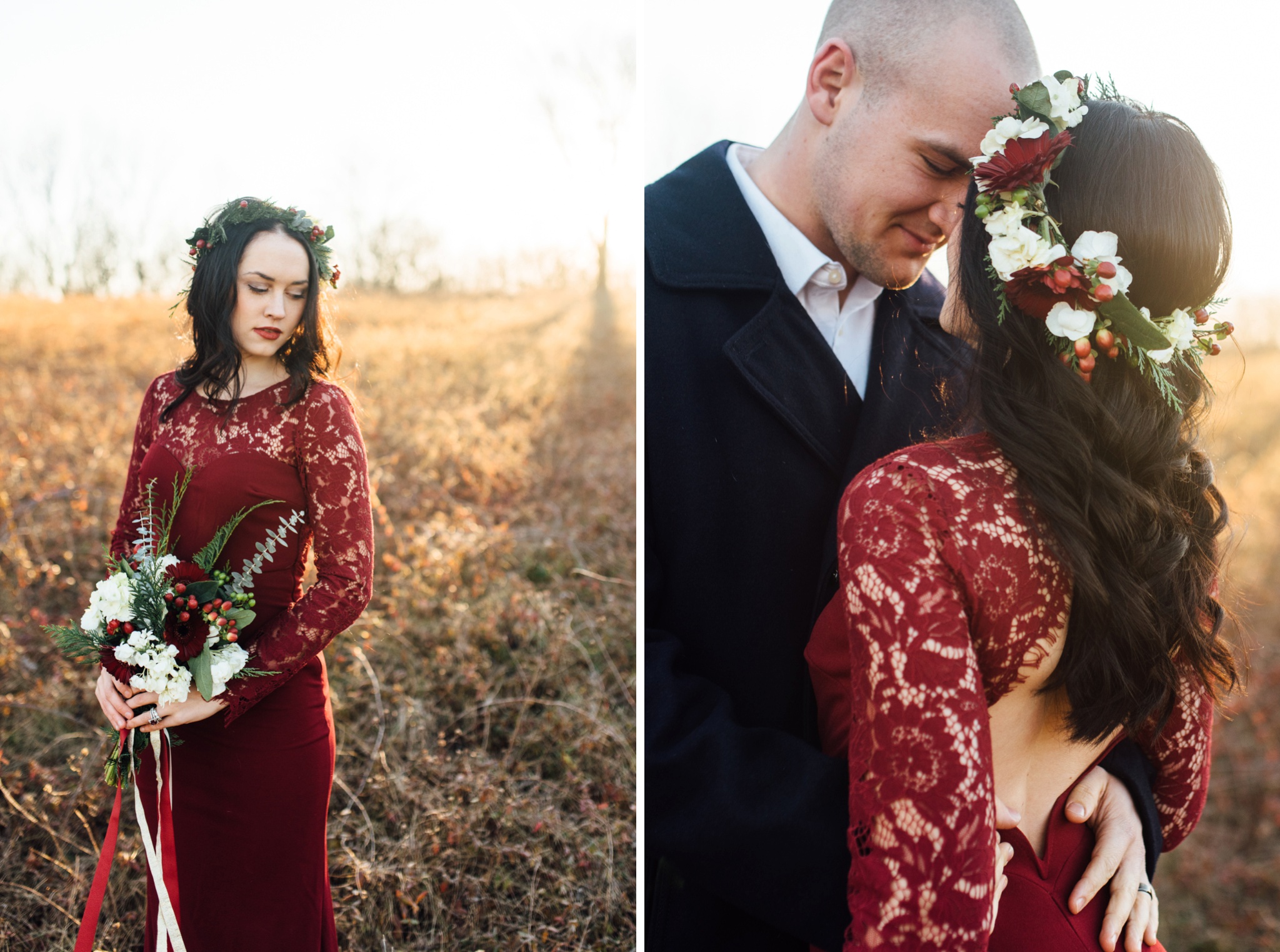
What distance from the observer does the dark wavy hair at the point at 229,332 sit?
6.48 ft

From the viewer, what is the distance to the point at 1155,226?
4.62ft

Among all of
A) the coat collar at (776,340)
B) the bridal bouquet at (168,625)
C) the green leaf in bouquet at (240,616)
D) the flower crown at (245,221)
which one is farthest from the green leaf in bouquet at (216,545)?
the coat collar at (776,340)

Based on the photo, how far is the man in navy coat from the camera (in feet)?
5.86

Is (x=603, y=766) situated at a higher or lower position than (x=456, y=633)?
lower

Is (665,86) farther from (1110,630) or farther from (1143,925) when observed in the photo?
(1143,925)

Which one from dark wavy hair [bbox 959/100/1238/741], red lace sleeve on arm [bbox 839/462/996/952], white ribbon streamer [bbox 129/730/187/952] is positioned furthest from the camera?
white ribbon streamer [bbox 129/730/187/952]

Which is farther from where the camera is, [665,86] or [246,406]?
[665,86]

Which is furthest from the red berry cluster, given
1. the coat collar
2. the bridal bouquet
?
the coat collar

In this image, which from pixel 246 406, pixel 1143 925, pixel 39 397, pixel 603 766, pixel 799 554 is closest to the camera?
pixel 1143 925

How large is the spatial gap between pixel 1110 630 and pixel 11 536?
5341 millimetres

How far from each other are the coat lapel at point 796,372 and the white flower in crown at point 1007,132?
491mm

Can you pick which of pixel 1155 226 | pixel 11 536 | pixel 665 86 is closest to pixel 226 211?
pixel 665 86

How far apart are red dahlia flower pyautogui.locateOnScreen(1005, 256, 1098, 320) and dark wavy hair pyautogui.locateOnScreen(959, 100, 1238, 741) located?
0.04m

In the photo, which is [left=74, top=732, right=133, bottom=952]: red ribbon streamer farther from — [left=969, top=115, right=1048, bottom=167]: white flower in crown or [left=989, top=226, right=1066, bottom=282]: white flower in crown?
[left=969, top=115, right=1048, bottom=167]: white flower in crown
